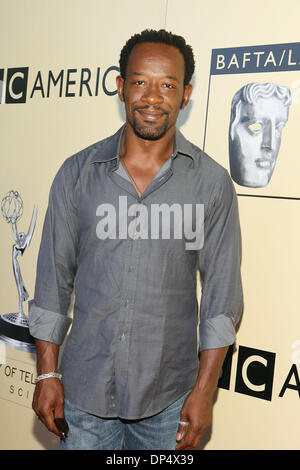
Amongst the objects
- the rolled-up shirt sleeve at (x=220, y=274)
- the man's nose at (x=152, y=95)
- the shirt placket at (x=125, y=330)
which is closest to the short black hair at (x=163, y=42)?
the man's nose at (x=152, y=95)

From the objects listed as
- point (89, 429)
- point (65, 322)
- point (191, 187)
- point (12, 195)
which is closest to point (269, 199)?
point (191, 187)

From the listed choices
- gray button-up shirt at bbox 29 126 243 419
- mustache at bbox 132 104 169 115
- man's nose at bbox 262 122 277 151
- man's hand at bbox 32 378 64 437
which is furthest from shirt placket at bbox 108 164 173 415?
man's nose at bbox 262 122 277 151

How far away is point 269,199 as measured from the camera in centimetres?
169

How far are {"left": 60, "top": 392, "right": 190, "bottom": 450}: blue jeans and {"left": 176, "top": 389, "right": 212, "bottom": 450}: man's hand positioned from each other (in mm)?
58

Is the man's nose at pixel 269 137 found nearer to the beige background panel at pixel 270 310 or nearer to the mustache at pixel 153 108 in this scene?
the beige background panel at pixel 270 310

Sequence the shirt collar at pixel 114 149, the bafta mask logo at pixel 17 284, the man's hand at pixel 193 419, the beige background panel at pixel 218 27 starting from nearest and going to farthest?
the man's hand at pixel 193 419 < the shirt collar at pixel 114 149 < the beige background panel at pixel 218 27 < the bafta mask logo at pixel 17 284

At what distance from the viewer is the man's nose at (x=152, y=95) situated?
142cm

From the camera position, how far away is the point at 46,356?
56.9 inches

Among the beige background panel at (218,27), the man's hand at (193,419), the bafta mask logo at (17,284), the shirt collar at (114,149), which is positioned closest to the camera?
the man's hand at (193,419)

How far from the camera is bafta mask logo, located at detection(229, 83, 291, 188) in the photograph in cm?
166

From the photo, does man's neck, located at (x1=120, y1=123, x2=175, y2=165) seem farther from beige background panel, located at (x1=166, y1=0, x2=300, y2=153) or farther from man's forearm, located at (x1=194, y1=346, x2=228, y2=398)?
man's forearm, located at (x1=194, y1=346, x2=228, y2=398)

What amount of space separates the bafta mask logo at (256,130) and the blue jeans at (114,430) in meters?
0.79

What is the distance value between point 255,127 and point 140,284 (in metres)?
0.71

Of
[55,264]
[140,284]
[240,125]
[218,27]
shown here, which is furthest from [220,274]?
[218,27]
